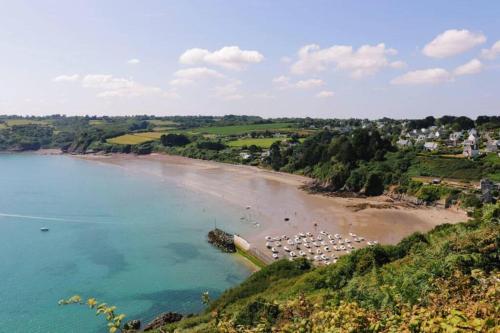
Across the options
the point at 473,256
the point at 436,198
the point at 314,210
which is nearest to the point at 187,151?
the point at 314,210

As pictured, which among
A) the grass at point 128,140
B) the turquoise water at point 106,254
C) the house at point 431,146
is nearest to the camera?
the turquoise water at point 106,254

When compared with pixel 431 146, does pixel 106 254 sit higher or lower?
lower

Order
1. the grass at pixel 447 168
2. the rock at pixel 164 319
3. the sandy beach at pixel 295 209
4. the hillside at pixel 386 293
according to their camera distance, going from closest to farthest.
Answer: the hillside at pixel 386 293, the rock at pixel 164 319, the sandy beach at pixel 295 209, the grass at pixel 447 168

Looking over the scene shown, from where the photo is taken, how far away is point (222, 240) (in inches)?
1812

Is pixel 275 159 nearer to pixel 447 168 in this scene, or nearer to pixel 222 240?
pixel 447 168

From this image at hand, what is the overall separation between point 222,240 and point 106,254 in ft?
42.3

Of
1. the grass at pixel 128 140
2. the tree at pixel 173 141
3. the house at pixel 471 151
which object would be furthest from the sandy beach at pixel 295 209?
the grass at pixel 128 140

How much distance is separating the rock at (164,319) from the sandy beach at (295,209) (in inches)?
639

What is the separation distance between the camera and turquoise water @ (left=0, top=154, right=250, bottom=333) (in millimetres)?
31531

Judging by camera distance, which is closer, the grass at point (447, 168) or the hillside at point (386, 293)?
the hillside at point (386, 293)

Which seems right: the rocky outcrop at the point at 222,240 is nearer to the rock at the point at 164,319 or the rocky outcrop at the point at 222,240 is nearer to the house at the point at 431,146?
the rock at the point at 164,319

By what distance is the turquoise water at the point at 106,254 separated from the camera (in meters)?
31.5

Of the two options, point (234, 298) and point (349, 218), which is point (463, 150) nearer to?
point (349, 218)

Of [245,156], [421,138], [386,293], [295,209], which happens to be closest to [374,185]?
[295,209]
